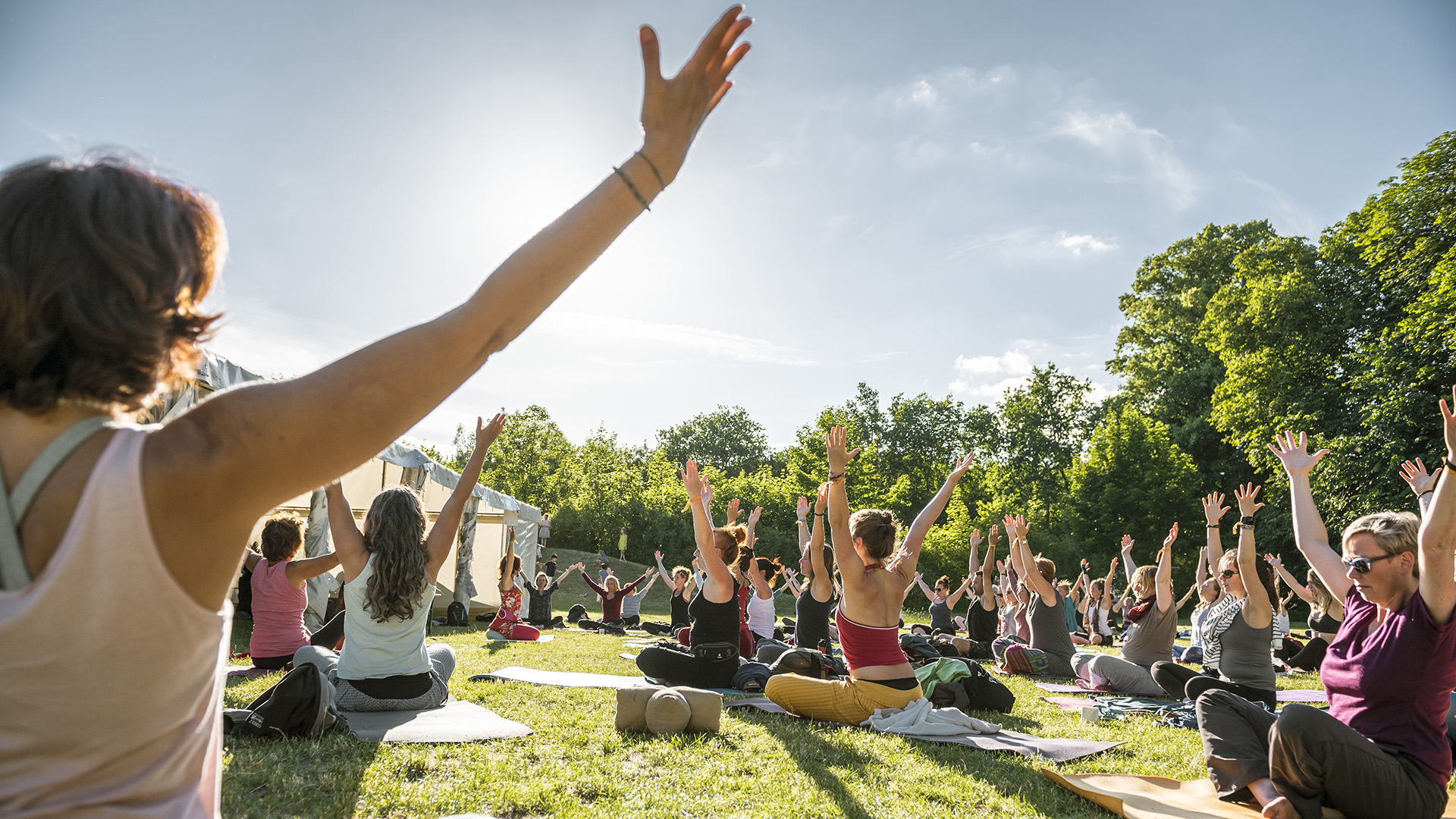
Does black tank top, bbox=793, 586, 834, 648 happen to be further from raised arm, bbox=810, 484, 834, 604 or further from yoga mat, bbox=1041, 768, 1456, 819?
yoga mat, bbox=1041, 768, 1456, 819

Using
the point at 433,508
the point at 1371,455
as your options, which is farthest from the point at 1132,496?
the point at 433,508

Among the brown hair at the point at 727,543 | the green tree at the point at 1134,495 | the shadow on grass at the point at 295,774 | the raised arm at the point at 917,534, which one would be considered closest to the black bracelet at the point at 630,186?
the shadow on grass at the point at 295,774

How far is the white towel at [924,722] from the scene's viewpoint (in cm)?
592

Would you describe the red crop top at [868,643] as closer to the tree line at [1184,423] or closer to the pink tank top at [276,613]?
the pink tank top at [276,613]

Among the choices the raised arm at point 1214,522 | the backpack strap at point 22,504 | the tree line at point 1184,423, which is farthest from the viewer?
the tree line at point 1184,423

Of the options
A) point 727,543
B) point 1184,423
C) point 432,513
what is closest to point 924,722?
point 727,543

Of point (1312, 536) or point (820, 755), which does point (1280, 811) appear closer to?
point (1312, 536)

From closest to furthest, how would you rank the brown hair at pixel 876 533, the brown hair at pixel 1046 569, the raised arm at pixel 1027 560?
the brown hair at pixel 876 533 → the raised arm at pixel 1027 560 → the brown hair at pixel 1046 569

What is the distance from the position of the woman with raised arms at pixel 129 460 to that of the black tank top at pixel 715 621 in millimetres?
7397

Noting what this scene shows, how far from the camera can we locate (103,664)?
0.98 metres

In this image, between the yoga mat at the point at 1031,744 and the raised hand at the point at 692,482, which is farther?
the raised hand at the point at 692,482

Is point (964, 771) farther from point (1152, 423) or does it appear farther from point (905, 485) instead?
point (905, 485)

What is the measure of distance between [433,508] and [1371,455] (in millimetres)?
25194

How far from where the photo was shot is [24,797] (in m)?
1.01
